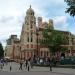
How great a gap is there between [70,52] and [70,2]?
119748mm

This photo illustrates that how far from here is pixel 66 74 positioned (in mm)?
43750

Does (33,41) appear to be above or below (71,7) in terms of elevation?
above

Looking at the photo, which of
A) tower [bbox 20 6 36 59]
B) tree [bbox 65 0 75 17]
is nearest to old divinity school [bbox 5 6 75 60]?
tower [bbox 20 6 36 59]

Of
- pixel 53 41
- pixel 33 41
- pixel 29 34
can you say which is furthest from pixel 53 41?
pixel 29 34

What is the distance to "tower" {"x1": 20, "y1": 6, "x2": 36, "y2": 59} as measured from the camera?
145 m

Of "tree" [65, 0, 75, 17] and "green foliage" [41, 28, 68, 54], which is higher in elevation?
"green foliage" [41, 28, 68, 54]

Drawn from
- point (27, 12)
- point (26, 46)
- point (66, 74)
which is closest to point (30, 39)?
point (26, 46)

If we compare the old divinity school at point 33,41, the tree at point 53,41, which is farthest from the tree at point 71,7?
the old divinity school at point 33,41

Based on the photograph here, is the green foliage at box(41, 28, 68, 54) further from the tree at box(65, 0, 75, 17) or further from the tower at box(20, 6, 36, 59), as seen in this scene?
the tree at box(65, 0, 75, 17)

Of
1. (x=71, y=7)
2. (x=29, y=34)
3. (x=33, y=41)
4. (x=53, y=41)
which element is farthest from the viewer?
(x=29, y=34)

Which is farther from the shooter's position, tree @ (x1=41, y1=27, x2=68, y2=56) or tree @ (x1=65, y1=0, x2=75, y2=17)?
tree @ (x1=41, y1=27, x2=68, y2=56)

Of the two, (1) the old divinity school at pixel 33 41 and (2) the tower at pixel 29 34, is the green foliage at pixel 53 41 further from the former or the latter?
(2) the tower at pixel 29 34

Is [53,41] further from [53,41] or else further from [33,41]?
[33,41]

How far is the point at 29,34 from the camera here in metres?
149
